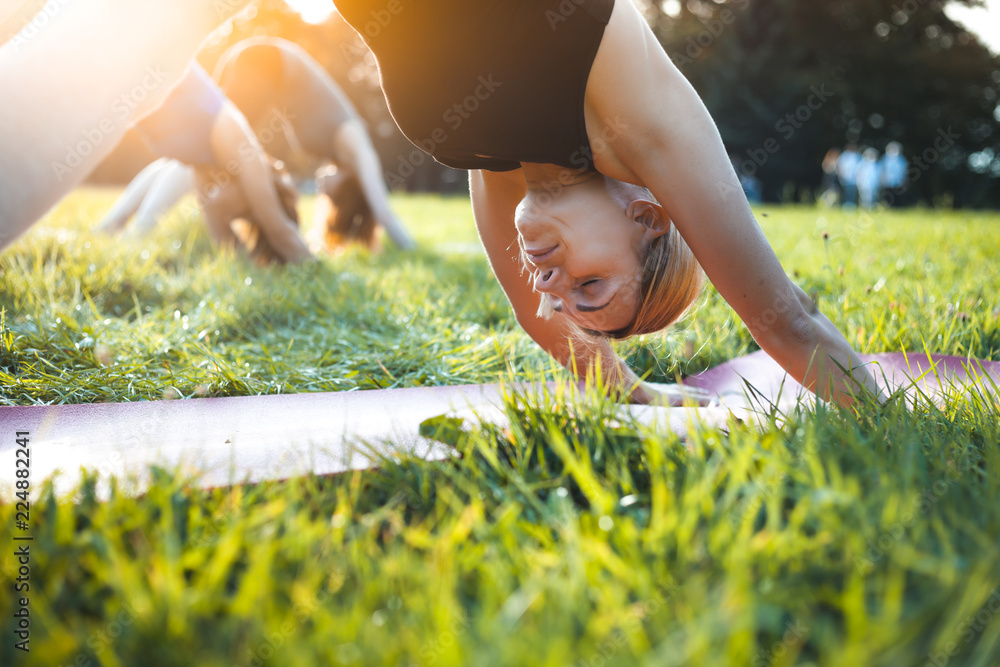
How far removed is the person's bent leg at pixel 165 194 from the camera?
484 centimetres

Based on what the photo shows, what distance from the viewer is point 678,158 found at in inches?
51.2

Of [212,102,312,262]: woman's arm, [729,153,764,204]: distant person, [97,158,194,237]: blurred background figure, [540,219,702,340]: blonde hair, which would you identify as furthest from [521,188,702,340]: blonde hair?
[729,153,764,204]: distant person

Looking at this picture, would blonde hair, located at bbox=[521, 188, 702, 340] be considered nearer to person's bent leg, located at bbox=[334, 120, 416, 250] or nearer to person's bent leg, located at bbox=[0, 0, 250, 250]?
person's bent leg, located at bbox=[0, 0, 250, 250]

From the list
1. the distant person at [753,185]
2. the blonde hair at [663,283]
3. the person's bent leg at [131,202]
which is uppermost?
the blonde hair at [663,283]


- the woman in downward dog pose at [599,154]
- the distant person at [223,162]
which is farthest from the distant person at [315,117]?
the woman in downward dog pose at [599,154]

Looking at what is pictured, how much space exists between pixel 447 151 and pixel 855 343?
162 cm

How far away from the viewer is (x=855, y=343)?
2.29 metres

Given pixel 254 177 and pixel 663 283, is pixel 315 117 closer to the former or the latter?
pixel 254 177

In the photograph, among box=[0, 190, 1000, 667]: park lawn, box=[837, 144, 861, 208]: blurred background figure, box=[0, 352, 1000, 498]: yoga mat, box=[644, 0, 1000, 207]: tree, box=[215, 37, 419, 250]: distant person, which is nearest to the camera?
box=[0, 190, 1000, 667]: park lawn

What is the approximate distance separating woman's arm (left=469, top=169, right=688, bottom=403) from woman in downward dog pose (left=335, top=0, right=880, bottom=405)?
0.21 metres

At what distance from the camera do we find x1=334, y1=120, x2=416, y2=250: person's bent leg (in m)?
5.20

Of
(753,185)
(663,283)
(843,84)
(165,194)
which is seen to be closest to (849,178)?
(753,185)

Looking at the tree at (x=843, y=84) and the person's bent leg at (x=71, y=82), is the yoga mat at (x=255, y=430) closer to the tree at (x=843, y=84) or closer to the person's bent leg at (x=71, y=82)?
the person's bent leg at (x=71, y=82)

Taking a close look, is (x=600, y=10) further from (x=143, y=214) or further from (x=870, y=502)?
(x=143, y=214)
